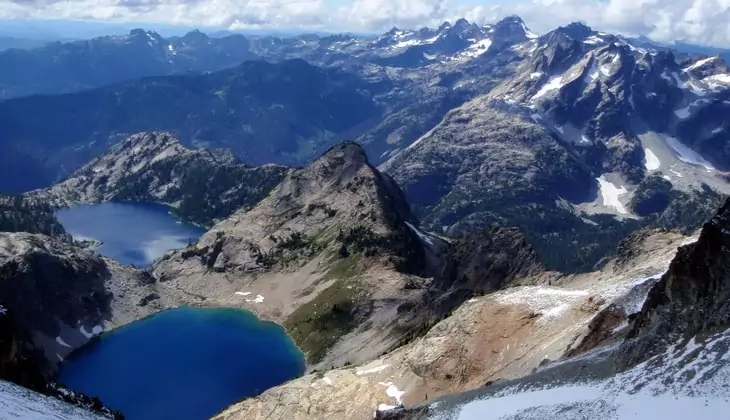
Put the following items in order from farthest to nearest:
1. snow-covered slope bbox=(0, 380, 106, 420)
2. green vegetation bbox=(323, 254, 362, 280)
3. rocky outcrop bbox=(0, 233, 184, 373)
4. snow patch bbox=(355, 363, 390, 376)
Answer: green vegetation bbox=(323, 254, 362, 280), rocky outcrop bbox=(0, 233, 184, 373), snow patch bbox=(355, 363, 390, 376), snow-covered slope bbox=(0, 380, 106, 420)

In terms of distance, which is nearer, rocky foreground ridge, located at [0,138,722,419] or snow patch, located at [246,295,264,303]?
rocky foreground ridge, located at [0,138,722,419]

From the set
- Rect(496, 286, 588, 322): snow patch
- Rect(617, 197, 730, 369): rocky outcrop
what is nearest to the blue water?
Rect(496, 286, 588, 322): snow patch

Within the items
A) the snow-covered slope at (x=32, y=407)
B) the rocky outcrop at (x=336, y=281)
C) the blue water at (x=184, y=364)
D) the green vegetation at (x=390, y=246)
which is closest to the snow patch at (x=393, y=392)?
the rocky outcrop at (x=336, y=281)

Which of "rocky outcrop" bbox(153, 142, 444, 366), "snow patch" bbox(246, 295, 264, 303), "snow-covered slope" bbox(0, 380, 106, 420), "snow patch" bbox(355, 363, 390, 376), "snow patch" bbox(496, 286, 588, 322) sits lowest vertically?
"snow patch" bbox(246, 295, 264, 303)

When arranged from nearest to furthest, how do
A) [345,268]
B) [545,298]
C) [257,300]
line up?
[545,298] < [345,268] < [257,300]

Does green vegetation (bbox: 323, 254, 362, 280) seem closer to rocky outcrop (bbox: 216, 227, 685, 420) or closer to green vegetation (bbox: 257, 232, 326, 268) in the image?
green vegetation (bbox: 257, 232, 326, 268)

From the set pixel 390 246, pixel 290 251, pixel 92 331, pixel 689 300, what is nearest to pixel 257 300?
pixel 290 251

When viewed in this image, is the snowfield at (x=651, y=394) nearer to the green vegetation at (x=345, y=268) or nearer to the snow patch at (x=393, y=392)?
the snow patch at (x=393, y=392)

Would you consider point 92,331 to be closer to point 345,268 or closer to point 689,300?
point 345,268
